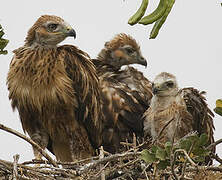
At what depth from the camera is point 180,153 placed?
11.8 ft

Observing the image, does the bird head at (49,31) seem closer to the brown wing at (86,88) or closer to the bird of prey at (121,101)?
the brown wing at (86,88)

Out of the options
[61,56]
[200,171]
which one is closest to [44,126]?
[61,56]

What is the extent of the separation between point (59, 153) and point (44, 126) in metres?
0.39

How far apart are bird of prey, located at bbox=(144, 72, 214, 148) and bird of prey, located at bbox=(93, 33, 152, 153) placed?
35 cm

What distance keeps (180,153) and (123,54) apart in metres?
3.32

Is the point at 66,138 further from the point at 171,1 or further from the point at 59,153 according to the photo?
the point at 171,1

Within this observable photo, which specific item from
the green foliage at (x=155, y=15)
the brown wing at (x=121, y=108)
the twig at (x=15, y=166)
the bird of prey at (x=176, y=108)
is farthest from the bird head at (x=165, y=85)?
the green foliage at (x=155, y=15)

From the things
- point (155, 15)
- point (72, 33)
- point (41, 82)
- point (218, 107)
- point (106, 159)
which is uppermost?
point (155, 15)

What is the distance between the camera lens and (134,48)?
6820 mm

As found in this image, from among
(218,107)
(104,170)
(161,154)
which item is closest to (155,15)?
(218,107)

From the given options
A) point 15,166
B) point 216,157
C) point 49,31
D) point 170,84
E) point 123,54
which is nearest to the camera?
point 15,166

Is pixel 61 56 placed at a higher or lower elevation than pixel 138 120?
higher

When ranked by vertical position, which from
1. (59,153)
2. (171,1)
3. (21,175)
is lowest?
(59,153)

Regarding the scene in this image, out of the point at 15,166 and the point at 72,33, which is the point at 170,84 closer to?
the point at 72,33
